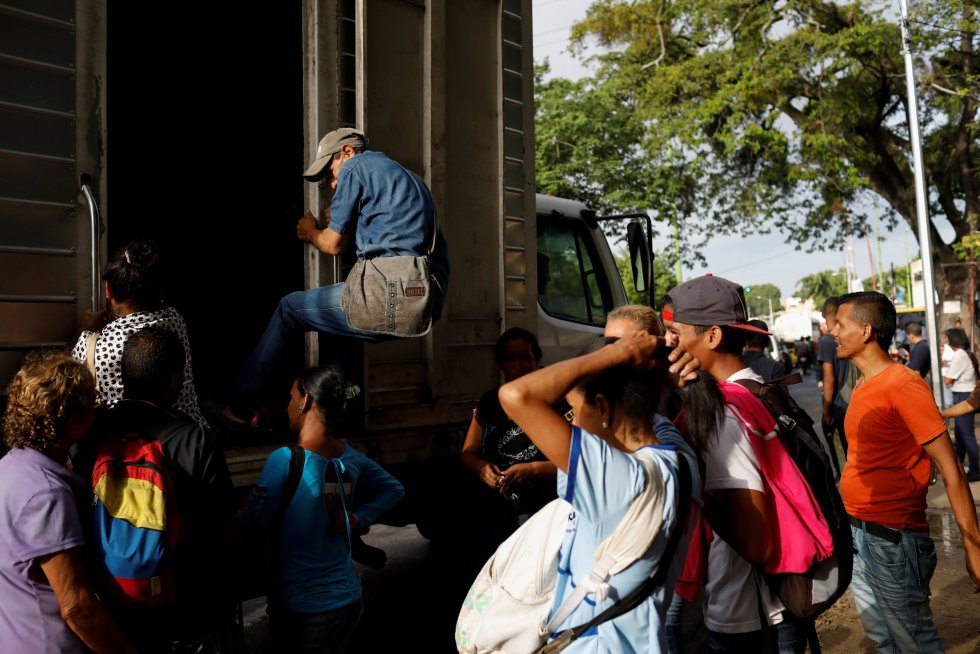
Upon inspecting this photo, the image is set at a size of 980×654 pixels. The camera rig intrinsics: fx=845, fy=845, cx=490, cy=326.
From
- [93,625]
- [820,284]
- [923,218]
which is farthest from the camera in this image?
[820,284]

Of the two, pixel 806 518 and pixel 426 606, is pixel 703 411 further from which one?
pixel 426 606

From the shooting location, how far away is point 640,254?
5.86 m

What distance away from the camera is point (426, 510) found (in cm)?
463

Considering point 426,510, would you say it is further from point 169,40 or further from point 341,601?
point 169,40

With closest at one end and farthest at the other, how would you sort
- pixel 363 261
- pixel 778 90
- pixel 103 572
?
pixel 103 572 < pixel 363 261 < pixel 778 90

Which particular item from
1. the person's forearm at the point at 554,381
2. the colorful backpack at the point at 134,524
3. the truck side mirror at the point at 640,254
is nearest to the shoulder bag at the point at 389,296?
the colorful backpack at the point at 134,524

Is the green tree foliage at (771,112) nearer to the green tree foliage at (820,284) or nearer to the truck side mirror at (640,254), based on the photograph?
the truck side mirror at (640,254)

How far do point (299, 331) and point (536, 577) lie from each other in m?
1.99

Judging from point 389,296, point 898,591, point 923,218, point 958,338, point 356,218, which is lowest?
point 898,591

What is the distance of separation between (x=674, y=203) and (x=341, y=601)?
61.7ft

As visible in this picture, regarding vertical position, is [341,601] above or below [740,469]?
below

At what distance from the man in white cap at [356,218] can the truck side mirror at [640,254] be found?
102 inches

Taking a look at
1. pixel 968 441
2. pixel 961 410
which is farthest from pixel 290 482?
pixel 968 441

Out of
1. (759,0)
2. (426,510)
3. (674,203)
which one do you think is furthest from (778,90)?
(426,510)
